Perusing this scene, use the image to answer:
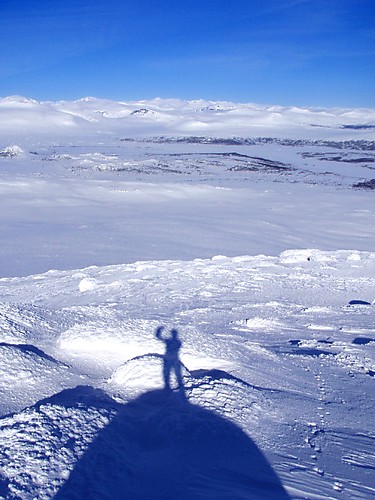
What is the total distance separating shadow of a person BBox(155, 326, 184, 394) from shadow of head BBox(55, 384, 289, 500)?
16cm

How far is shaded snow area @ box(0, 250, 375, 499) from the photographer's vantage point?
97.3 inches

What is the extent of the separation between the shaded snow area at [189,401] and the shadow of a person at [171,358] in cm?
1

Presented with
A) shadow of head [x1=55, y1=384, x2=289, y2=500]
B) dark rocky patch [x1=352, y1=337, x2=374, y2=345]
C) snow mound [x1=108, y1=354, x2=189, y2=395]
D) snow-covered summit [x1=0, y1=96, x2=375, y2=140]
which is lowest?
shadow of head [x1=55, y1=384, x2=289, y2=500]

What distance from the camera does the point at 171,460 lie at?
8.79 ft

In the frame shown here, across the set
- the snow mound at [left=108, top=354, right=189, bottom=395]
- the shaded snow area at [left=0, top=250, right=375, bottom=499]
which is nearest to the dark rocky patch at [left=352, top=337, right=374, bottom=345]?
the shaded snow area at [left=0, top=250, right=375, bottom=499]

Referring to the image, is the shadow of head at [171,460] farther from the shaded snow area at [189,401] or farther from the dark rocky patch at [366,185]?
the dark rocky patch at [366,185]

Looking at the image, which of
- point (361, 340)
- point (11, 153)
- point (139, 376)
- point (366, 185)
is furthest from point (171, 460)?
point (11, 153)

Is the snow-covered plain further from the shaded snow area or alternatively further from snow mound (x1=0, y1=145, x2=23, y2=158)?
snow mound (x1=0, y1=145, x2=23, y2=158)

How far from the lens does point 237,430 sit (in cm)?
291

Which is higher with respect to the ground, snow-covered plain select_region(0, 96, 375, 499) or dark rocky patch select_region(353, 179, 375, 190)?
dark rocky patch select_region(353, 179, 375, 190)

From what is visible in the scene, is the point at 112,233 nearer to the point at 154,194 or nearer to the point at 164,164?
the point at 154,194

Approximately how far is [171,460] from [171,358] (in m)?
1.04

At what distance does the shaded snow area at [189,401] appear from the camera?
2471 millimetres

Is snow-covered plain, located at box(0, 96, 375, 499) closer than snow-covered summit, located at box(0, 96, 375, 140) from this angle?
Yes
